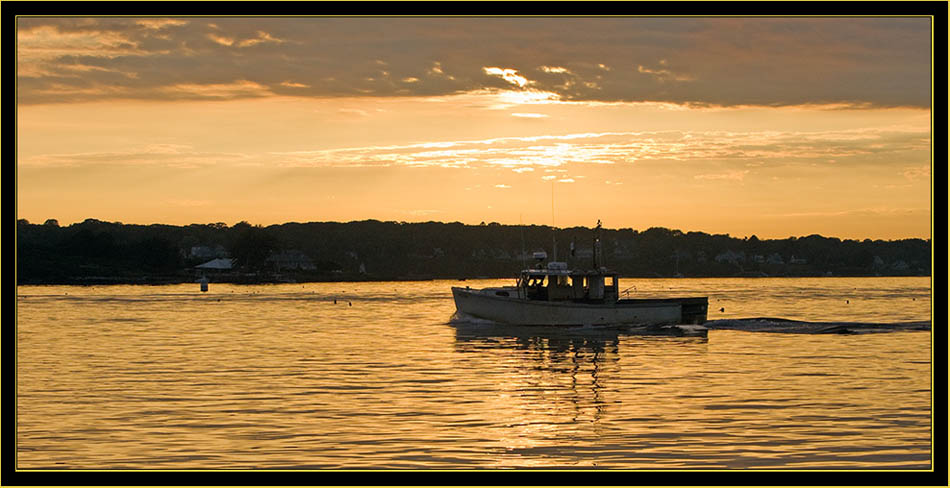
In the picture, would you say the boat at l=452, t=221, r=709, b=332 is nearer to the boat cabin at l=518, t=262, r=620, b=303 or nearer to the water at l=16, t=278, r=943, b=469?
the boat cabin at l=518, t=262, r=620, b=303

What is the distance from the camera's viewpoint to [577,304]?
2462 inches

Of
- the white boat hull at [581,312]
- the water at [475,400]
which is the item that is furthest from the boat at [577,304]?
the water at [475,400]

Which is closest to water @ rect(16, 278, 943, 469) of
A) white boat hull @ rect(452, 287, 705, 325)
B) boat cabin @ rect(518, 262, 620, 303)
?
white boat hull @ rect(452, 287, 705, 325)

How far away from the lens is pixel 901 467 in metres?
20.6

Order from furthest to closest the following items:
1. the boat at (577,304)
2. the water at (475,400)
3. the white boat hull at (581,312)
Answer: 1. the boat at (577,304)
2. the white boat hull at (581,312)
3. the water at (475,400)

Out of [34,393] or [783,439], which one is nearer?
[783,439]

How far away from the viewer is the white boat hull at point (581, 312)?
62594mm

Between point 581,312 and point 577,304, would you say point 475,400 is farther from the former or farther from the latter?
point 581,312

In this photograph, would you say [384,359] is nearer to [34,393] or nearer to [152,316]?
[34,393]

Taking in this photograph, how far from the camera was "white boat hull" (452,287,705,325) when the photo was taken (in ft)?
205

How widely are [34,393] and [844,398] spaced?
82.7 feet

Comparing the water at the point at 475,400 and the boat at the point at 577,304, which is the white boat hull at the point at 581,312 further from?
the water at the point at 475,400

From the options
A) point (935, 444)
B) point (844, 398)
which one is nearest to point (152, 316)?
point (844, 398)

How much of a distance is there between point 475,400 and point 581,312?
3161cm
